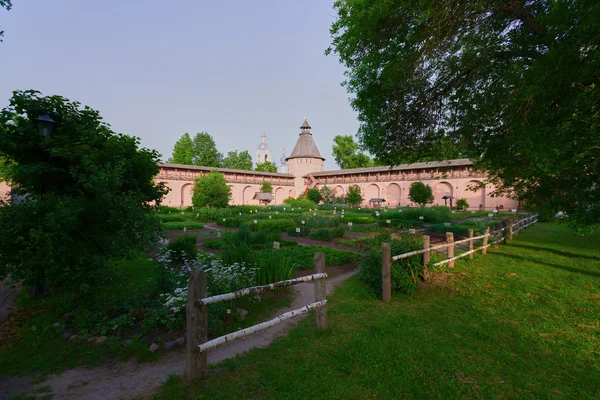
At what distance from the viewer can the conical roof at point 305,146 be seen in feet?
152

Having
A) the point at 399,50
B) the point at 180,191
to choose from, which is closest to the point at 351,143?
the point at 180,191

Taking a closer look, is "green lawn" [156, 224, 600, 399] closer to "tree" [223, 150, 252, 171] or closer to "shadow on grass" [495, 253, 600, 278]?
"shadow on grass" [495, 253, 600, 278]

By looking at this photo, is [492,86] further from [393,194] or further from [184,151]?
[184,151]

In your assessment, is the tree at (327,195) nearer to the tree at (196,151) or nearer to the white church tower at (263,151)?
the tree at (196,151)

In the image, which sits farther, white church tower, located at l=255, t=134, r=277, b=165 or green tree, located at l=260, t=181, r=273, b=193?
white church tower, located at l=255, t=134, r=277, b=165

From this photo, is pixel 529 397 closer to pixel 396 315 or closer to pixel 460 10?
pixel 396 315

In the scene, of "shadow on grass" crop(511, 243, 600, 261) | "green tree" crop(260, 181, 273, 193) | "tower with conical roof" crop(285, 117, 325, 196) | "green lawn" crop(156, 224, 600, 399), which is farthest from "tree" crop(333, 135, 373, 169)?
"green lawn" crop(156, 224, 600, 399)

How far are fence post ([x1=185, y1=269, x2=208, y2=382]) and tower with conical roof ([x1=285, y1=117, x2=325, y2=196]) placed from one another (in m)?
43.1

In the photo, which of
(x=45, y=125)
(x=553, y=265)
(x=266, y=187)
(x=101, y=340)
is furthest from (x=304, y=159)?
(x=101, y=340)

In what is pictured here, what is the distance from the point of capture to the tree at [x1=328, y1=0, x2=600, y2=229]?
13.7 ft

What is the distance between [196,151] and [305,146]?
17279 mm

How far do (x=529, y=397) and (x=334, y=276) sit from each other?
14.4 feet

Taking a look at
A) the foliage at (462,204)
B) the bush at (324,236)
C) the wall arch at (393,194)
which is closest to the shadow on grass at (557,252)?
the bush at (324,236)

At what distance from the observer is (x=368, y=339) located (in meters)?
3.45
